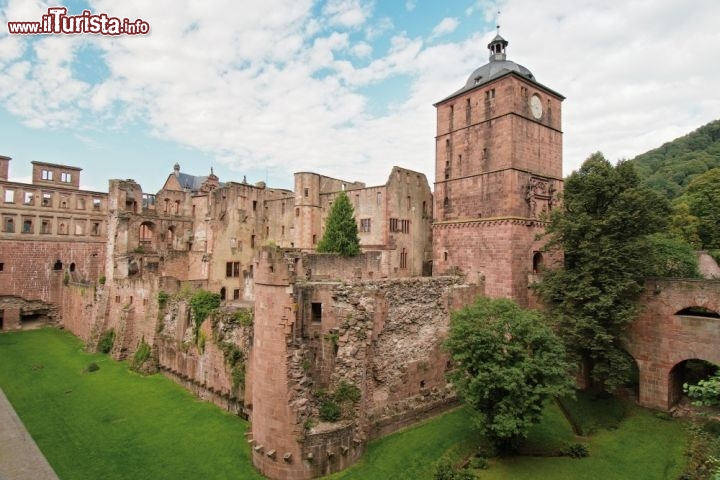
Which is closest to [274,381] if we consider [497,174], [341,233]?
[341,233]

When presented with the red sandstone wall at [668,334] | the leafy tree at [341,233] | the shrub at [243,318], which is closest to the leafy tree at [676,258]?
the red sandstone wall at [668,334]

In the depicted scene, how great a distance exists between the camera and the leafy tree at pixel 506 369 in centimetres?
1506

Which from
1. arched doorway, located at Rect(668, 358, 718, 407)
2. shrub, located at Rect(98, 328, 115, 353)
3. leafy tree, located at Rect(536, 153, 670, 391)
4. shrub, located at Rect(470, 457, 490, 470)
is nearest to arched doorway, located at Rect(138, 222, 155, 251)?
shrub, located at Rect(98, 328, 115, 353)

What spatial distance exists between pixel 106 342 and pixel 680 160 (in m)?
87.0

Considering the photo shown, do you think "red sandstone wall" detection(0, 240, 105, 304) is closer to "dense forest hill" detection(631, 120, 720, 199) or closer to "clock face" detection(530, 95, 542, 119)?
"clock face" detection(530, 95, 542, 119)

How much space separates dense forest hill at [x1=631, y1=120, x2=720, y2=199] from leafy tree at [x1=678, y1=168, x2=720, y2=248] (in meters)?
9.65

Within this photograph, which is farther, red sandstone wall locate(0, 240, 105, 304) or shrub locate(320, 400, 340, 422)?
red sandstone wall locate(0, 240, 105, 304)

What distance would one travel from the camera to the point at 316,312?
57.2ft

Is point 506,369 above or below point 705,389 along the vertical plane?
below

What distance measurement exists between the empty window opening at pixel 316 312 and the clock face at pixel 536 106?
767 inches

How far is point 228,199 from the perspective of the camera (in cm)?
3950

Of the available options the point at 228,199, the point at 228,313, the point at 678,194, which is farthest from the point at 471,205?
the point at 678,194

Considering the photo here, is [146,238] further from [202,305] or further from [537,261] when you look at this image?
[537,261]

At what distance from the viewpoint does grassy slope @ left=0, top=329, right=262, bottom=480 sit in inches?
592
